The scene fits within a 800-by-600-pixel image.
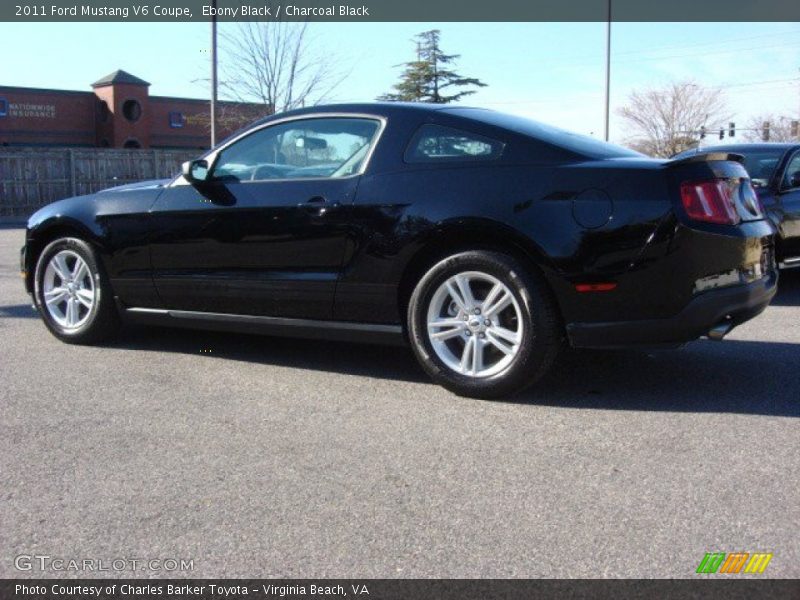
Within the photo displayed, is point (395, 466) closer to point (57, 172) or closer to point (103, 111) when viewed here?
point (57, 172)

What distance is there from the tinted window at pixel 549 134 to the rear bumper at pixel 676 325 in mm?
912

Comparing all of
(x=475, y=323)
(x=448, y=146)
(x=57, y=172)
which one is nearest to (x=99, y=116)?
(x=57, y=172)

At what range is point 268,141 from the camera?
5.32m

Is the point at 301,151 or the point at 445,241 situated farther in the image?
the point at 301,151

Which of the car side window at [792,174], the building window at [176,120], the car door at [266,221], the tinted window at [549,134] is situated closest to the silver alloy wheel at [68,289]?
the car door at [266,221]

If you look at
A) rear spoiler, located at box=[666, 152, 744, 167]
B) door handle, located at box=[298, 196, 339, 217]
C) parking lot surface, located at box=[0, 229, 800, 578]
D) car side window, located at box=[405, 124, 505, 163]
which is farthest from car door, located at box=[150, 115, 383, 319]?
rear spoiler, located at box=[666, 152, 744, 167]

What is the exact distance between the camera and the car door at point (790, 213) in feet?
26.7

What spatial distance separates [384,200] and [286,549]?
2.36 metres

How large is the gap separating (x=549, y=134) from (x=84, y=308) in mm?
3403

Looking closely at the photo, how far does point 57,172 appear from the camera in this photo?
2798 cm

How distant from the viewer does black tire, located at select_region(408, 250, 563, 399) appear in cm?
430

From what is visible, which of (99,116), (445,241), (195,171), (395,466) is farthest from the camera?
(99,116)

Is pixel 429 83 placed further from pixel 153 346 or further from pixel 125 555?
pixel 125 555

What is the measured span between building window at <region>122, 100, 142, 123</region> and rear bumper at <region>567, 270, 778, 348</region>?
41884mm
